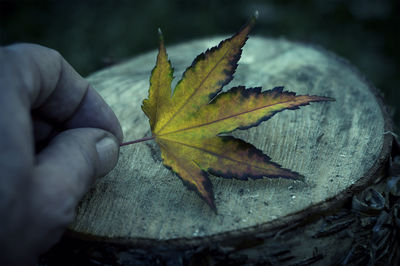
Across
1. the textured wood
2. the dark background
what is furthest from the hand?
the dark background

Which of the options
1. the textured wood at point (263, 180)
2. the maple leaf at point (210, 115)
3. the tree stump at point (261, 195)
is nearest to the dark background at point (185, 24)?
the textured wood at point (263, 180)

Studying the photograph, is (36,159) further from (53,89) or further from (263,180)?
(263,180)

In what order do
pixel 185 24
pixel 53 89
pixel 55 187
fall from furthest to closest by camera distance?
1. pixel 185 24
2. pixel 53 89
3. pixel 55 187

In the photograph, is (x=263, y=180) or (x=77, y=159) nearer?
(x=77, y=159)

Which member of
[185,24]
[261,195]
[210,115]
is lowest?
[185,24]

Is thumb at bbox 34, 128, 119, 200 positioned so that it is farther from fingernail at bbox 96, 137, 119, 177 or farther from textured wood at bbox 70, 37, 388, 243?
textured wood at bbox 70, 37, 388, 243

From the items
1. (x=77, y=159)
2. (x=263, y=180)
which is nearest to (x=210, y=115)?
(x=263, y=180)

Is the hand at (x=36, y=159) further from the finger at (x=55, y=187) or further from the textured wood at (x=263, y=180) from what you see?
the textured wood at (x=263, y=180)
